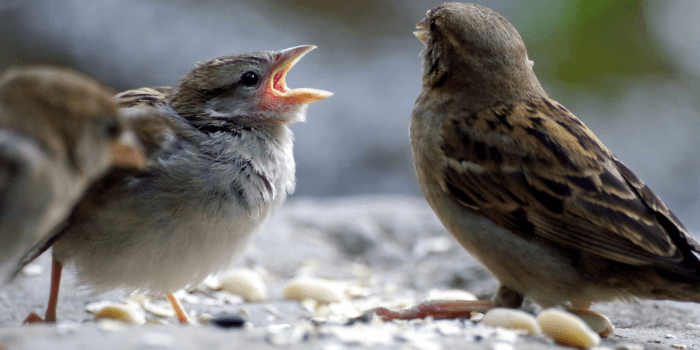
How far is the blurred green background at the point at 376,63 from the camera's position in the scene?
7457 millimetres

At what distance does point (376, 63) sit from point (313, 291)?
596 centimetres

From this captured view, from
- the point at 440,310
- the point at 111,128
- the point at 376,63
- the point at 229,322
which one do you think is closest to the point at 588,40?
the point at 376,63

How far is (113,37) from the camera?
754cm

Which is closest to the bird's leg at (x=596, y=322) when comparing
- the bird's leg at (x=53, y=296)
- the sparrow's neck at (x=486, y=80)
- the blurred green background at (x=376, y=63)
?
the sparrow's neck at (x=486, y=80)

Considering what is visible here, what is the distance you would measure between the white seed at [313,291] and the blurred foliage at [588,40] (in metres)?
5.06

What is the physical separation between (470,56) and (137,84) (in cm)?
571

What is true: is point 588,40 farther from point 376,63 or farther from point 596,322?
point 596,322

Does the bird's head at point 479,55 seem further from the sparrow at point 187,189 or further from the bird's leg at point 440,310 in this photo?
the bird's leg at point 440,310

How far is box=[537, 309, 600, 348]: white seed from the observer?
6.44ft

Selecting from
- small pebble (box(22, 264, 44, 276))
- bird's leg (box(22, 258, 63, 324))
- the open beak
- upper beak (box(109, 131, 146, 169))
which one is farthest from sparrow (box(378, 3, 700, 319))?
small pebble (box(22, 264, 44, 276))

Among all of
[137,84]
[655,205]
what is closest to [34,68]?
[655,205]

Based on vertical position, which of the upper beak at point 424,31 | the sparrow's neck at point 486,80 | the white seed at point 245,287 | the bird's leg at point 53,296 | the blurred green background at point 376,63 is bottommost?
the bird's leg at point 53,296

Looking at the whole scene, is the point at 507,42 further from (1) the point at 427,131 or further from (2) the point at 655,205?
(2) the point at 655,205

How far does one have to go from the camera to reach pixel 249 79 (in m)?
2.84
